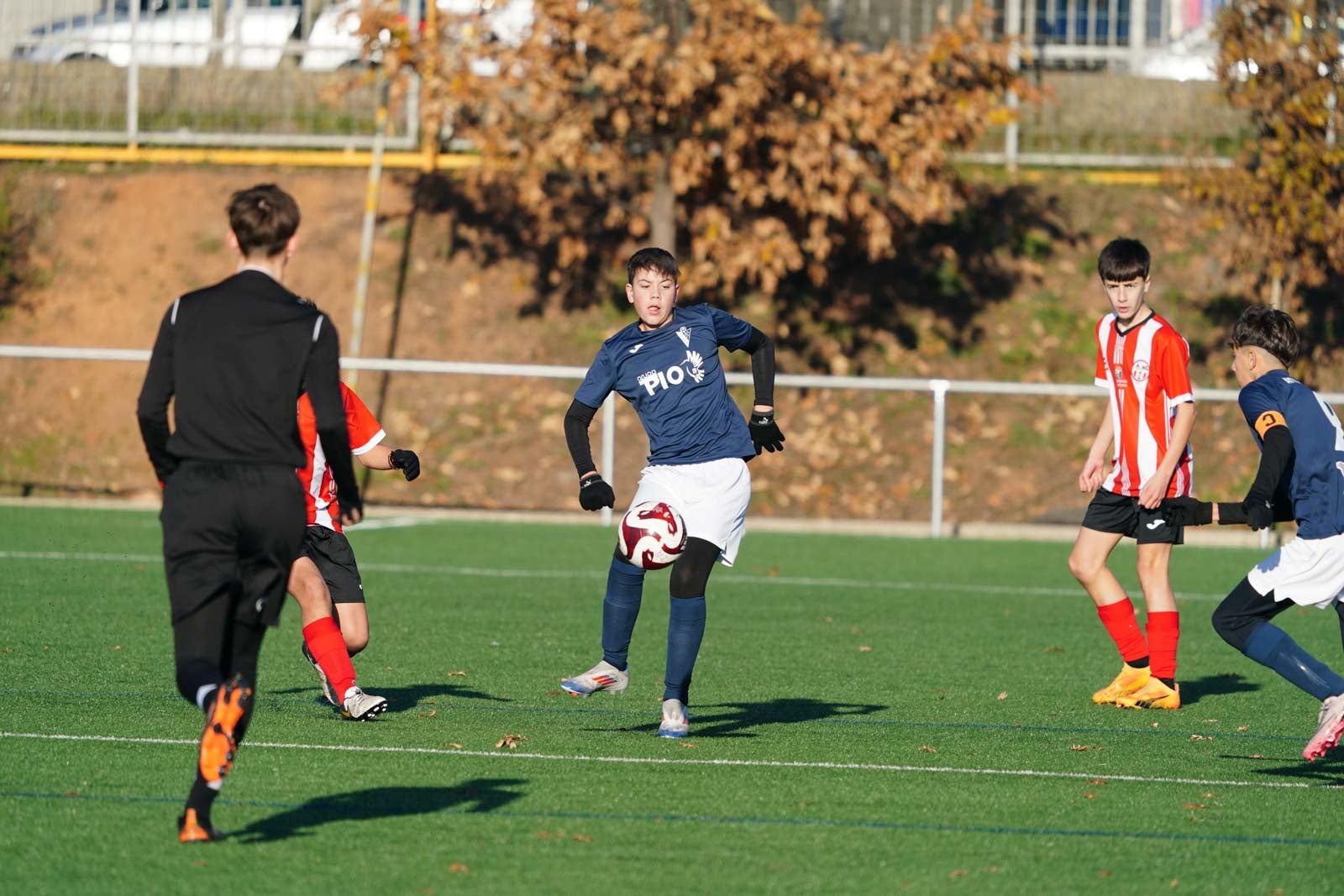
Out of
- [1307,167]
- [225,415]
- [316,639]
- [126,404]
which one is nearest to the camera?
[225,415]

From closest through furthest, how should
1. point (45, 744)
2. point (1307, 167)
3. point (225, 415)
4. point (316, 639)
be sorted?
1. point (225, 415)
2. point (45, 744)
3. point (316, 639)
4. point (1307, 167)

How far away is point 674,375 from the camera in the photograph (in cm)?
756

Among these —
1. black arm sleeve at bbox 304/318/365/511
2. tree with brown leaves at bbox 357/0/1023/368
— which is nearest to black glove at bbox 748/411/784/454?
black arm sleeve at bbox 304/318/365/511

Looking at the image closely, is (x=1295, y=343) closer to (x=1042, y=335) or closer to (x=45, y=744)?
(x=45, y=744)

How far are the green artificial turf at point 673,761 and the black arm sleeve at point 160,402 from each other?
3.67 ft

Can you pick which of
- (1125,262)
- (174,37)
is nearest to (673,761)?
(1125,262)

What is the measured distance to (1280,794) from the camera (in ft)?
21.4

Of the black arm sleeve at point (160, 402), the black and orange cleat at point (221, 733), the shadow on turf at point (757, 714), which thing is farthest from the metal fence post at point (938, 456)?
the black and orange cleat at point (221, 733)

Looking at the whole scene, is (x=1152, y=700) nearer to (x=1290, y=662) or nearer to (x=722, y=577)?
(x=1290, y=662)

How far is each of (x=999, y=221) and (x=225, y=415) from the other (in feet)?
57.8

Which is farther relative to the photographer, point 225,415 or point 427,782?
point 427,782

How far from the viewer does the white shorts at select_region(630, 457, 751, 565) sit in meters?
7.48

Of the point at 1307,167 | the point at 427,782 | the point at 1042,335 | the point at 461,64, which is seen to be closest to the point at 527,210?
the point at 461,64

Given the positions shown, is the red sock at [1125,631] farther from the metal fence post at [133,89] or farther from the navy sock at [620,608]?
the metal fence post at [133,89]
